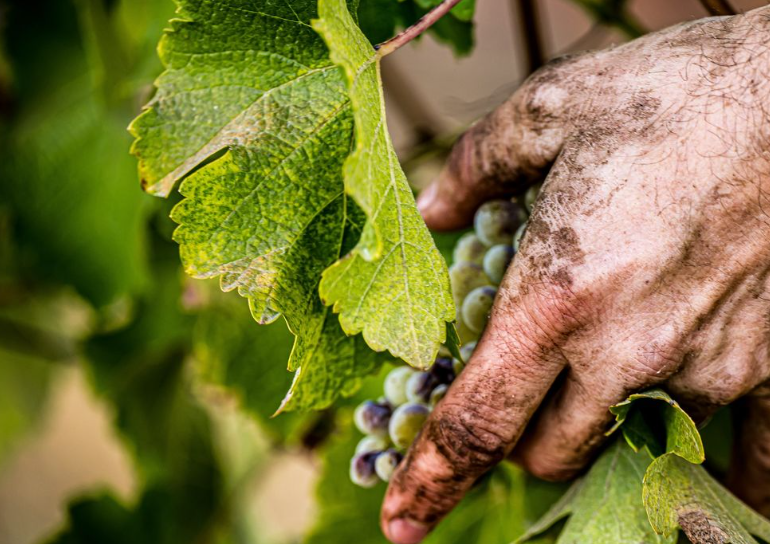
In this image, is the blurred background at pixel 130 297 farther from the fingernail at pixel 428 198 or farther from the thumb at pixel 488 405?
the thumb at pixel 488 405

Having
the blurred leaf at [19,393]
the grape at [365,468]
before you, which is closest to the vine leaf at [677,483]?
the grape at [365,468]

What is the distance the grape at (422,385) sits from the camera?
663 mm

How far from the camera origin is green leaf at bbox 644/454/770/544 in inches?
20.9

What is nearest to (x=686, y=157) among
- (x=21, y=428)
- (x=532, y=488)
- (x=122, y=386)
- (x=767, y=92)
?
(x=767, y=92)

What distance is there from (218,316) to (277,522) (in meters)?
1.68

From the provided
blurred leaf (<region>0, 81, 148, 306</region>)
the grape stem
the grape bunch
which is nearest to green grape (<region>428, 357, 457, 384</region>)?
the grape bunch

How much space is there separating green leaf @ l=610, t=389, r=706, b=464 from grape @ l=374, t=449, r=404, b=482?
21 centimetres

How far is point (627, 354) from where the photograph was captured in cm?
53

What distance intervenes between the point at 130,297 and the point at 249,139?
2.63 feet

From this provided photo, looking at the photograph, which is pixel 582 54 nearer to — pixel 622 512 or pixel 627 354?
pixel 627 354

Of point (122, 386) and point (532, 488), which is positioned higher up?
point (122, 386)

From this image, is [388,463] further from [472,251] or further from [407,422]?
[472,251]

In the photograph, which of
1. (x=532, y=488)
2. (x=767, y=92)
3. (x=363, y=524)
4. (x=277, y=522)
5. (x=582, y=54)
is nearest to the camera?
(x=767, y=92)

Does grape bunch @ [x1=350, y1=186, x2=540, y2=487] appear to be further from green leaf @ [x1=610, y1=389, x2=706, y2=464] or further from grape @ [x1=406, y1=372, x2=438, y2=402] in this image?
green leaf @ [x1=610, y1=389, x2=706, y2=464]
